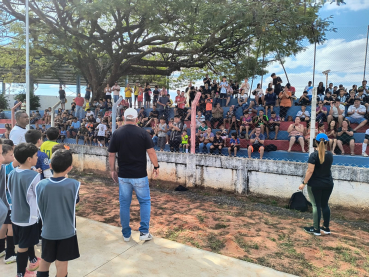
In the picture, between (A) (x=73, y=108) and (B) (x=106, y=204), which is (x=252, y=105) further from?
(A) (x=73, y=108)

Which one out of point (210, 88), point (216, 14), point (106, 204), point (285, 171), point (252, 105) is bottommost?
point (106, 204)

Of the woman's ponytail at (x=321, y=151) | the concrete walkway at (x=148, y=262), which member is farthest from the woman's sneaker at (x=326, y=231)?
the concrete walkway at (x=148, y=262)

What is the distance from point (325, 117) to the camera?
25.8 ft

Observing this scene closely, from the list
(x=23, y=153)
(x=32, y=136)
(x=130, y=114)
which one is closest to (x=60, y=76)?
(x=32, y=136)

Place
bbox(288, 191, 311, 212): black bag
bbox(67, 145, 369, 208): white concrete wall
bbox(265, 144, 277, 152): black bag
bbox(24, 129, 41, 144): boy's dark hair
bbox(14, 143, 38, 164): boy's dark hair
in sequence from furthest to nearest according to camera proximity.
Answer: bbox(265, 144, 277, 152): black bag
bbox(288, 191, 311, 212): black bag
bbox(67, 145, 369, 208): white concrete wall
bbox(24, 129, 41, 144): boy's dark hair
bbox(14, 143, 38, 164): boy's dark hair

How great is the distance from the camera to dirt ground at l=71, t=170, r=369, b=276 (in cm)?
323

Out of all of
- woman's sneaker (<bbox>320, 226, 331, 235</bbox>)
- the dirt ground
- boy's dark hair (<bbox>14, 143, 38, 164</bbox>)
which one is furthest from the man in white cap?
woman's sneaker (<bbox>320, 226, 331, 235</bbox>)

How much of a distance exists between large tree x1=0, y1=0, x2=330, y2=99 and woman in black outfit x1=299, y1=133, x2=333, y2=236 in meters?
7.50

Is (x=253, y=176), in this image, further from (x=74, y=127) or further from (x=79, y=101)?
(x=79, y=101)

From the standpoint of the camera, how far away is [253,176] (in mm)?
5996

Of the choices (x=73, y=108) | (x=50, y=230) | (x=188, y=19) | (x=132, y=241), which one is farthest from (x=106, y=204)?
(x=73, y=108)

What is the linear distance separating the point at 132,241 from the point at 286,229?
8.13 feet

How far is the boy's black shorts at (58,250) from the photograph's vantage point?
219 cm

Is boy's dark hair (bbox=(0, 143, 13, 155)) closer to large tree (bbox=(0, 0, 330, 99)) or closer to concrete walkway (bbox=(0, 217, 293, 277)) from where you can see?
concrete walkway (bbox=(0, 217, 293, 277))
